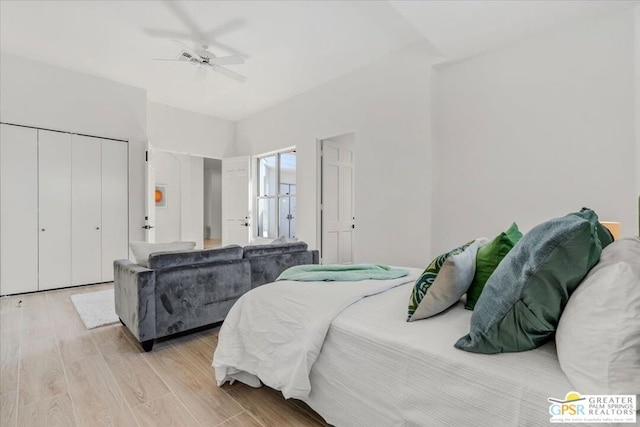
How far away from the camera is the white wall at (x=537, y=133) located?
8.84 ft

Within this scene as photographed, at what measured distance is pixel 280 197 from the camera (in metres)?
6.01

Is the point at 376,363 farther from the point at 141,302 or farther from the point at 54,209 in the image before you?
the point at 54,209

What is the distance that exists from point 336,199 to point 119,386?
396cm

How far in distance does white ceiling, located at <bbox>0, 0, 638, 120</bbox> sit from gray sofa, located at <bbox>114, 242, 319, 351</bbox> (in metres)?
2.44

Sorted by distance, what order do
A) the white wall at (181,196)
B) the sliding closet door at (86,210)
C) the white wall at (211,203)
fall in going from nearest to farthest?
1. the sliding closet door at (86,210)
2. the white wall at (181,196)
3. the white wall at (211,203)

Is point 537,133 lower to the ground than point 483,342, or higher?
higher

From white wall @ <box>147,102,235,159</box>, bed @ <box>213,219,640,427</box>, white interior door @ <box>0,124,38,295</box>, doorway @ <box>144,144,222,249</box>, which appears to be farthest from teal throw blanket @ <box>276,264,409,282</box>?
doorway @ <box>144,144,222,249</box>

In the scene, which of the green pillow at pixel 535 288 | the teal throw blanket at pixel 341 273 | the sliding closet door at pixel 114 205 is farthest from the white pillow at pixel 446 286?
the sliding closet door at pixel 114 205

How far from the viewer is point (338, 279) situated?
2.00 metres

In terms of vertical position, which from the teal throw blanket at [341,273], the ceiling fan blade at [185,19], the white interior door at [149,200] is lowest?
the teal throw blanket at [341,273]

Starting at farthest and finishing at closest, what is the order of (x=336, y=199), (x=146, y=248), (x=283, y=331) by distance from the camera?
(x=336, y=199) < (x=146, y=248) < (x=283, y=331)

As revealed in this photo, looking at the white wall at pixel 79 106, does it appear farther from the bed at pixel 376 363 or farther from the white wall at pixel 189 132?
the bed at pixel 376 363

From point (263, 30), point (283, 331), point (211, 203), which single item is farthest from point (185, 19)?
point (211, 203)

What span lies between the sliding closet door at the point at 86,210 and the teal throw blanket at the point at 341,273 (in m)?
3.96
